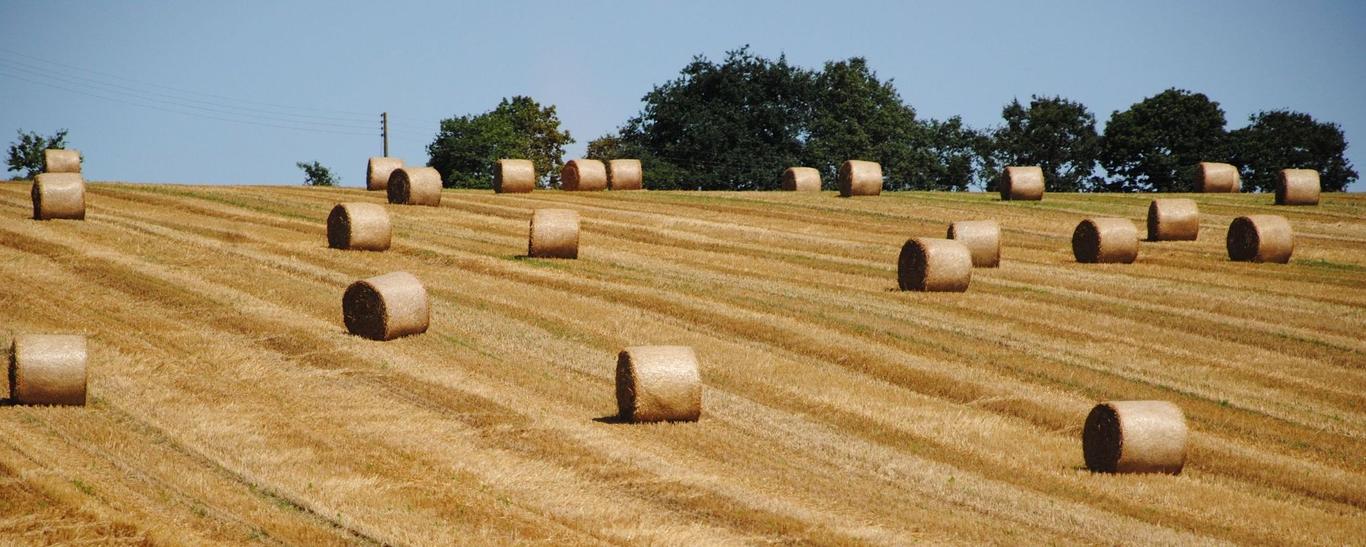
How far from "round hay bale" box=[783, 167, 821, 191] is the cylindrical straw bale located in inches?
934

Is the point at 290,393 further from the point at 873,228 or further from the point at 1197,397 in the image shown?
the point at 873,228

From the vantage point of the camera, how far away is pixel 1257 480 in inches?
724

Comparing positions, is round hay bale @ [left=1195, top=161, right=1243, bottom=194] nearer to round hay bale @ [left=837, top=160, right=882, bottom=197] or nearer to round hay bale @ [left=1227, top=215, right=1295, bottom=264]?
round hay bale @ [left=837, top=160, right=882, bottom=197]

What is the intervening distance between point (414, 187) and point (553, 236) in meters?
11.6

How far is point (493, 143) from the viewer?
342 ft

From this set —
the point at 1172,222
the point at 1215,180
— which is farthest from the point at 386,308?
the point at 1215,180

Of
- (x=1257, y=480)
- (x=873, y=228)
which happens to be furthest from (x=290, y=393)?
(x=873, y=228)

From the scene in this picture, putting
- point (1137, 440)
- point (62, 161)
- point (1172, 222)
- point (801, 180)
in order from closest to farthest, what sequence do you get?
1. point (1137, 440)
2. point (1172, 222)
3. point (62, 161)
4. point (801, 180)

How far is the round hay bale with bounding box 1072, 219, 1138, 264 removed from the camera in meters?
34.7

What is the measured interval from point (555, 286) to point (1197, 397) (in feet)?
40.3

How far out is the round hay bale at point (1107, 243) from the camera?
34719 millimetres

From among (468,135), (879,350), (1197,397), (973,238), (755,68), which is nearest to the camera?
(1197,397)

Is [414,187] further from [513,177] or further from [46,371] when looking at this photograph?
[46,371]

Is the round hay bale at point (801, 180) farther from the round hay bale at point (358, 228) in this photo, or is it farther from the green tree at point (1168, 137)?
the green tree at point (1168, 137)
